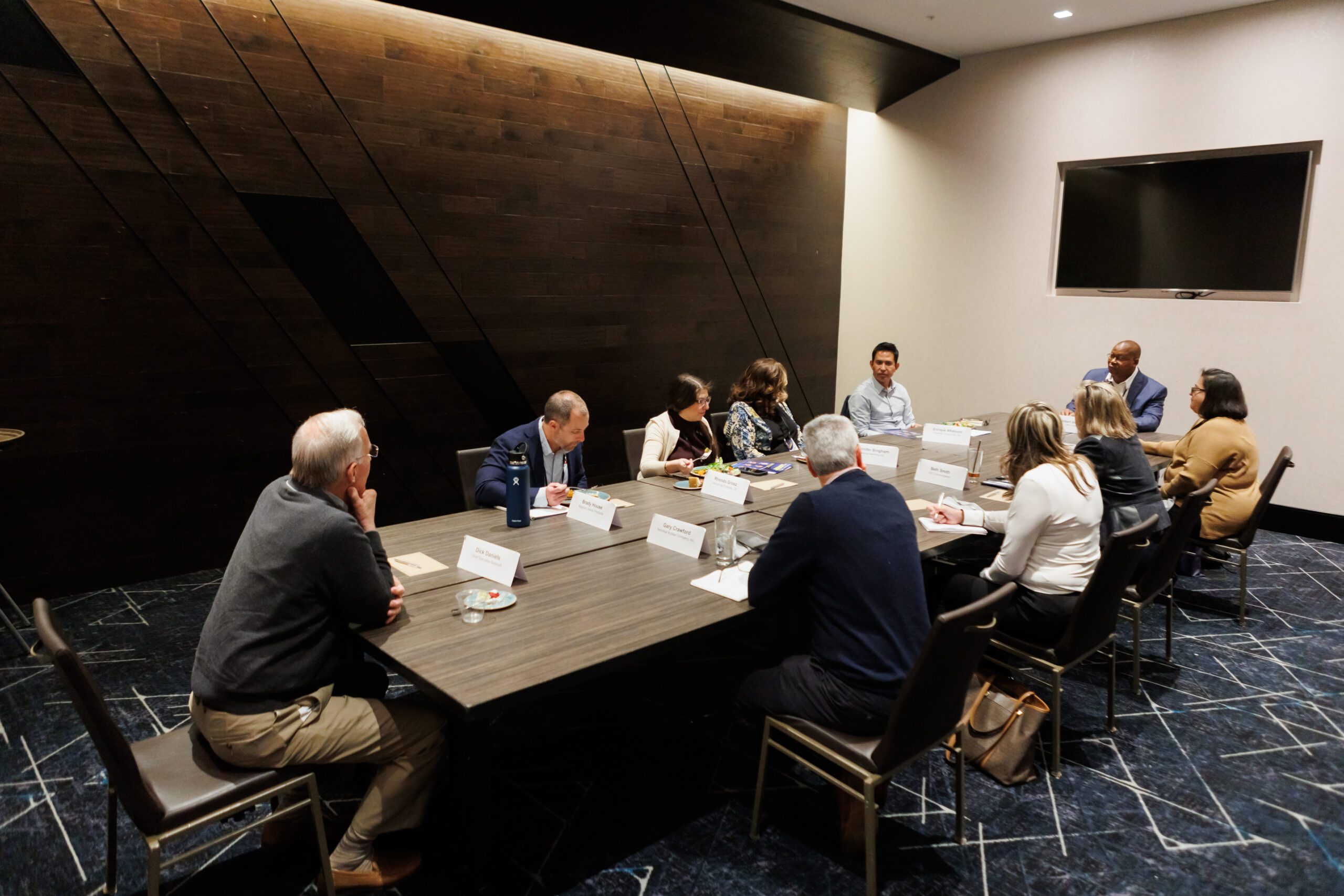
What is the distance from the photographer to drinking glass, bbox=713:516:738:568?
2695mm

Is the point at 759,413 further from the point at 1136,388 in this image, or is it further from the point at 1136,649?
the point at 1136,388

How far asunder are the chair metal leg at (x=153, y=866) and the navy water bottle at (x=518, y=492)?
1533 millimetres

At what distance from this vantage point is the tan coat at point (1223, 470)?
3988mm

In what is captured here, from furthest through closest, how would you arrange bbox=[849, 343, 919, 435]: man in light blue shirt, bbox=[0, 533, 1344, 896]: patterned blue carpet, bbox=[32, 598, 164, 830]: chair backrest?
bbox=[849, 343, 919, 435]: man in light blue shirt → bbox=[0, 533, 1344, 896]: patterned blue carpet → bbox=[32, 598, 164, 830]: chair backrest

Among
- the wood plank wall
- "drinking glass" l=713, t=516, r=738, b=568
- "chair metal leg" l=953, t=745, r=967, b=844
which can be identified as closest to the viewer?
"chair metal leg" l=953, t=745, r=967, b=844

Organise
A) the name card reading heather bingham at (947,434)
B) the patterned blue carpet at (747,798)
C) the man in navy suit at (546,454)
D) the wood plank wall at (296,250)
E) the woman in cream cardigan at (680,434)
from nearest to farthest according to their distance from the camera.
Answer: the patterned blue carpet at (747,798) < the man in navy suit at (546,454) < the wood plank wall at (296,250) < the woman in cream cardigan at (680,434) < the name card reading heather bingham at (947,434)

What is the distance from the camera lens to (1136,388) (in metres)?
5.41

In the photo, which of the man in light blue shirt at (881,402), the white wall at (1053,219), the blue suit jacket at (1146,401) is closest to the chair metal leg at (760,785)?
the man in light blue shirt at (881,402)

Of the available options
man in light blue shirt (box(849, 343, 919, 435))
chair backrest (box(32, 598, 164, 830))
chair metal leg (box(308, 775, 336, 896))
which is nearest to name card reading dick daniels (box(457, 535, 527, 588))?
chair metal leg (box(308, 775, 336, 896))

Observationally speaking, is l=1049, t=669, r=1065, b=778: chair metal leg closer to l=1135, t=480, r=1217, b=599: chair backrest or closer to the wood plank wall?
l=1135, t=480, r=1217, b=599: chair backrest

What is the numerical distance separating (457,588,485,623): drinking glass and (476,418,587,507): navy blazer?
37.9 inches

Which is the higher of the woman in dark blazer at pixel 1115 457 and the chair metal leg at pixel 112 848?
the woman in dark blazer at pixel 1115 457

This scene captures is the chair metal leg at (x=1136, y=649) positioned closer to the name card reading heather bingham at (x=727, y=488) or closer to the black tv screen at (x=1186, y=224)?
the name card reading heather bingham at (x=727, y=488)

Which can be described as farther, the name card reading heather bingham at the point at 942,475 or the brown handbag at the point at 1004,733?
the name card reading heather bingham at the point at 942,475
